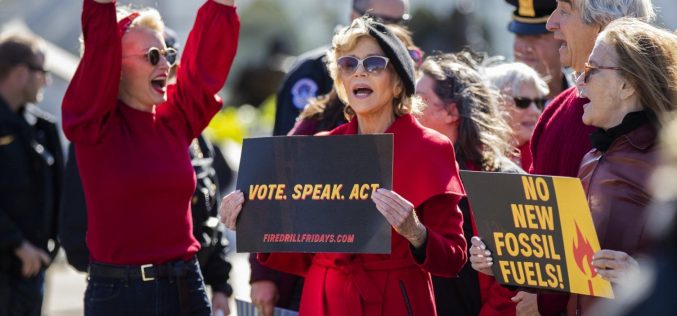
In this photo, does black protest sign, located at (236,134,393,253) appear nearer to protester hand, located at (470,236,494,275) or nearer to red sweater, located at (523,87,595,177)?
protester hand, located at (470,236,494,275)

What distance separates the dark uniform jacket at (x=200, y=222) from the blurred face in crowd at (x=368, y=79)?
1.53 metres

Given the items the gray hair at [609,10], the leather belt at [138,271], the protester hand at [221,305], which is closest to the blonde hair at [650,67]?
the gray hair at [609,10]

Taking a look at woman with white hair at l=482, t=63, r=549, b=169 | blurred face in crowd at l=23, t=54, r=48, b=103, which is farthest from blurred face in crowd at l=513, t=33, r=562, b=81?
blurred face in crowd at l=23, t=54, r=48, b=103

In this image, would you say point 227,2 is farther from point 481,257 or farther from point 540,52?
point 540,52

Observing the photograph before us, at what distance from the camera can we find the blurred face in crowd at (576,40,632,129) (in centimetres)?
375

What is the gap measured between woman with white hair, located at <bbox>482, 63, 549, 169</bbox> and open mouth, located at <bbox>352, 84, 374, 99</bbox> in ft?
5.66

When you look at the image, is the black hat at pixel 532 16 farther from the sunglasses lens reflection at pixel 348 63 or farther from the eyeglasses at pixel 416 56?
the sunglasses lens reflection at pixel 348 63

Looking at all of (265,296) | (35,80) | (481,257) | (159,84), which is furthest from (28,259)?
(481,257)

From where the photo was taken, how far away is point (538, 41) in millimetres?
6625

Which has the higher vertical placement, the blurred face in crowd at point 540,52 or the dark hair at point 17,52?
the dark hair at point 17,52

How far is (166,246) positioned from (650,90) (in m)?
2.10

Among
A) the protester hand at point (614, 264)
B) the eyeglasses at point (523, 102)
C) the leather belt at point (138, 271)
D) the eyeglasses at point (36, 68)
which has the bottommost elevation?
Answer: the leather belt at point (138, 271)

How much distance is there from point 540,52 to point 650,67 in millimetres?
2960

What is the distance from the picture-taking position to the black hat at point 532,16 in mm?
6504
